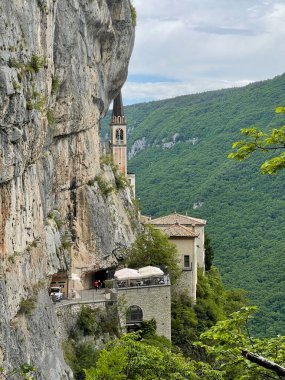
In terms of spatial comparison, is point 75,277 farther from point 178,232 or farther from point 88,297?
point 178,232

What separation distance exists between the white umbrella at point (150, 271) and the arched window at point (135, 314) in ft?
6.84

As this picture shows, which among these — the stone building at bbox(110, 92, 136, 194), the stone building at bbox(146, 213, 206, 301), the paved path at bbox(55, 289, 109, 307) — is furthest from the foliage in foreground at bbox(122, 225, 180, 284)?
the stone building at bbox(110, 92, 136, 194)

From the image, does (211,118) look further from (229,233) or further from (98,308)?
(98,308)

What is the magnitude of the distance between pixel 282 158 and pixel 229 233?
90653mm

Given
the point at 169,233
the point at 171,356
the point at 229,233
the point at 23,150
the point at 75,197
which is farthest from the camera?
the point at 229,233

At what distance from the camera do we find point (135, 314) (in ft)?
128

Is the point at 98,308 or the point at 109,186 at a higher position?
the point at 109,186

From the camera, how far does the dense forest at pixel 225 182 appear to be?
82.1 m

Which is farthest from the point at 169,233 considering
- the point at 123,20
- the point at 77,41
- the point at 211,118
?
the point at 211,118

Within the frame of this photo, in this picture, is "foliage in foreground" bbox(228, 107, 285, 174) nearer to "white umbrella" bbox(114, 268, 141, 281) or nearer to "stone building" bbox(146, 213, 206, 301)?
"white umbrella" bbox(114, 268, 141, 281)

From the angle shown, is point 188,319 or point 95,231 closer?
point 95,231

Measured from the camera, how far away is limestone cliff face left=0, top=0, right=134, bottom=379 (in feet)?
74.6

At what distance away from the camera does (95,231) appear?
41.3 metres

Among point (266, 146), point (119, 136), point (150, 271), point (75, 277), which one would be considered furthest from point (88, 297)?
point (266, 146)
